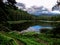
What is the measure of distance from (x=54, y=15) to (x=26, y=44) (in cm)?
136

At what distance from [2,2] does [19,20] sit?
2.42 feet

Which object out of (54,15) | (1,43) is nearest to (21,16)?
(54,15)

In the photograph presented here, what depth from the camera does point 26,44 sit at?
4.84 meters

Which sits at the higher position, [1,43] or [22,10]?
[22,10]

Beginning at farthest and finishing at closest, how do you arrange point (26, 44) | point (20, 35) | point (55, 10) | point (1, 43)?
point (55, 10)
point (20, 35)
point (26, 44)
point (1, 43)

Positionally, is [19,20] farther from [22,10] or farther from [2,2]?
[2,2]

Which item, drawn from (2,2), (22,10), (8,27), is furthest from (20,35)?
(2,2)

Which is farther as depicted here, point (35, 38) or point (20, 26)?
point (20, 26)

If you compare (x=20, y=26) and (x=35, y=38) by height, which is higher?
(x=20, y=26)

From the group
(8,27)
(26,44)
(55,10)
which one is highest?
(55,10)

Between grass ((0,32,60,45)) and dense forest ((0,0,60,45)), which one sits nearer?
grass ((0,32,60,45))

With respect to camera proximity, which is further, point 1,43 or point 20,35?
point 20,35

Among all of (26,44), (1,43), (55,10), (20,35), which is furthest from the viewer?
(55,10)

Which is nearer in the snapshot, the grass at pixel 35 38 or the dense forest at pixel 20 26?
the grass at pixel 35 38
